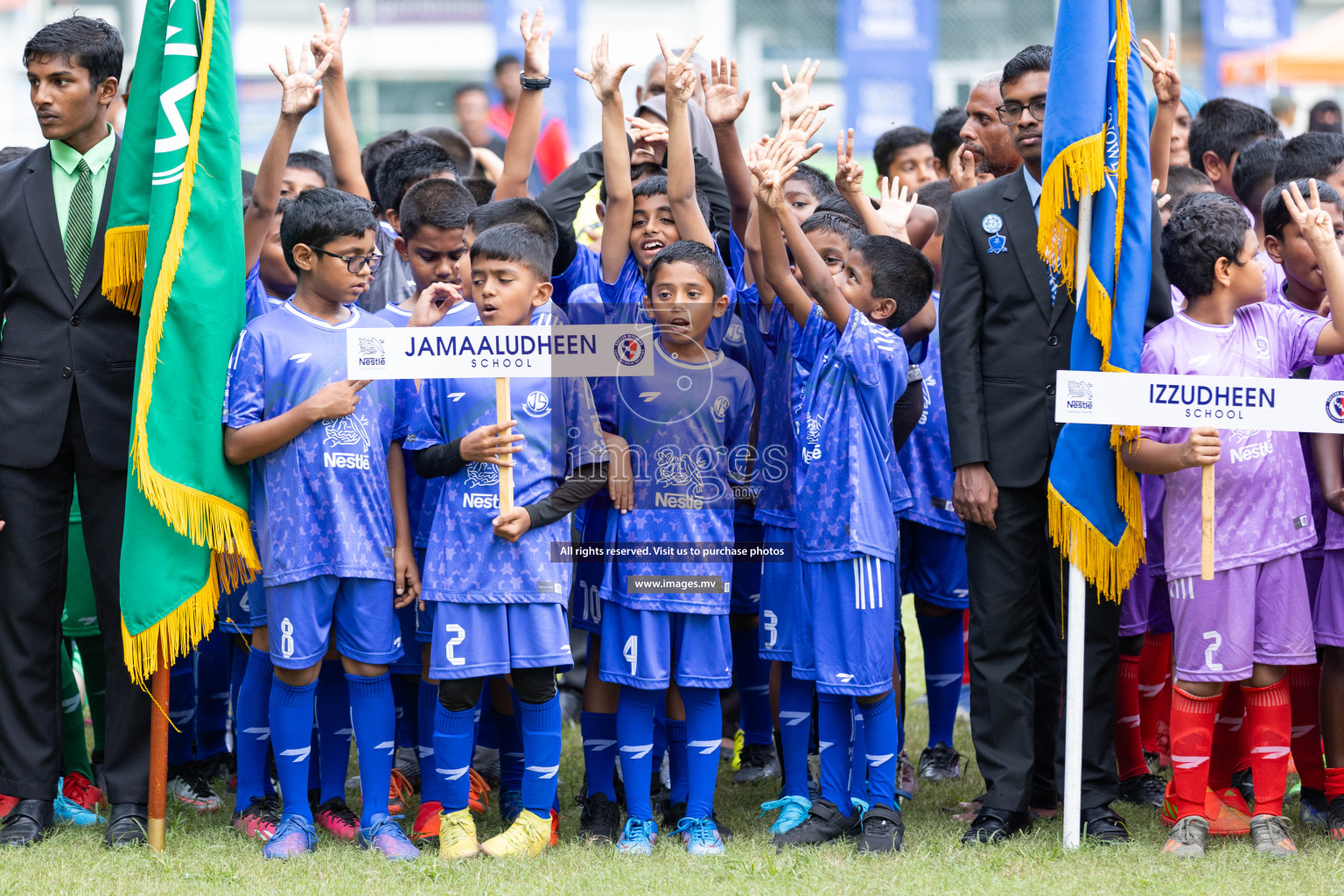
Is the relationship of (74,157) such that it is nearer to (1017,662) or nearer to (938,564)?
(938,564)

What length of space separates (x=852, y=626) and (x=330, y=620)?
1.58 m

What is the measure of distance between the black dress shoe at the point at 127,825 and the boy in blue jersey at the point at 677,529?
1.42m

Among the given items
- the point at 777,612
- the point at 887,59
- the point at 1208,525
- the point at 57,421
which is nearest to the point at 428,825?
the point at 777,612

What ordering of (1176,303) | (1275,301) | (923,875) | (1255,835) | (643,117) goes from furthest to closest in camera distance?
(643,117), (1176,303), (1275,301), (1255,835), (923,875)

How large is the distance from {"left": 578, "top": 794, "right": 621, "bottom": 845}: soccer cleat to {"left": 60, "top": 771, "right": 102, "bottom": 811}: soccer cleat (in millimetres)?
1675

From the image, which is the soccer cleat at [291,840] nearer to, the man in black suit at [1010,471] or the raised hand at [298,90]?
the man in black suit at [1010,471]

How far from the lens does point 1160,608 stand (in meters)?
5.06

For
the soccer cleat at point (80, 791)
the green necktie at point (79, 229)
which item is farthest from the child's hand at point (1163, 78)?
the soccer cleat at point (80, 791)

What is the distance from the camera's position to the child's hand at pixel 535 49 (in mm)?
5145

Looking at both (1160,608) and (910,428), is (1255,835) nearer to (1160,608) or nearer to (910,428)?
(1160,608)

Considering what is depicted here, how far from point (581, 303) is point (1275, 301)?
233 centimetres

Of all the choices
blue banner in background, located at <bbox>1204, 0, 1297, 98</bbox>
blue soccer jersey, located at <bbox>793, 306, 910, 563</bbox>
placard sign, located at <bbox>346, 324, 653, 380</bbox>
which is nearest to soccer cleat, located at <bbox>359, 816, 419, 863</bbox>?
placard sign, located at <bbox>346, 324, 653, 380</bbox>

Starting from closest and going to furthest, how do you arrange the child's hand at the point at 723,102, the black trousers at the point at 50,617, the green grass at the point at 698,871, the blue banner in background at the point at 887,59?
the green grass at the point at 698,871, the black trousers at the point at 50,617, the child's hand at the point at 723,102, the blue banner in background at the point at 887,59

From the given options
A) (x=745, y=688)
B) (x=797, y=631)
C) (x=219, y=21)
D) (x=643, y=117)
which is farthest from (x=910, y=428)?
(x=219, y=21)
